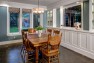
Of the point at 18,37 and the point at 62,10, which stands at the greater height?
the point at 62,10

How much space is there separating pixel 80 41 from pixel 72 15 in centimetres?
176

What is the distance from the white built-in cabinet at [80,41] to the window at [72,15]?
1.99 feet

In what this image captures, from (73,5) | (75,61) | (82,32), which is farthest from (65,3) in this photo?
(75,61)

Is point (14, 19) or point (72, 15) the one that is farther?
point (14, 19)

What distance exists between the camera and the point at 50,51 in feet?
9.94

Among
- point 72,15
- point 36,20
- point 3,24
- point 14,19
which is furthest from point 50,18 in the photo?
point 3,24

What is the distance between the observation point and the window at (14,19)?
22.0ft

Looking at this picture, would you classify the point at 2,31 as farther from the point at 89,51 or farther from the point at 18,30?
the point at 89,51

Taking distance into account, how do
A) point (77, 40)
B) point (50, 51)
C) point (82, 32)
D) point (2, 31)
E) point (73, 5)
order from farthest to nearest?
point (2, 31)
point (73, 5)
point (77, 40)
point (82, 32)
point (50, 51)

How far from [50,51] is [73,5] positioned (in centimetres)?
316

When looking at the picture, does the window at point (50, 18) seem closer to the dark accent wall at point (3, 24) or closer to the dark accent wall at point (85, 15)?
the dark accent wall at point (3, 24)

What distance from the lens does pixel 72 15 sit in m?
5.65

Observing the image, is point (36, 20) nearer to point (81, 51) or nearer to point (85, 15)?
point (85, 15)

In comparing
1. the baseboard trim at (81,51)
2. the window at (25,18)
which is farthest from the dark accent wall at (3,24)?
the baseboard trim at (81,51)
